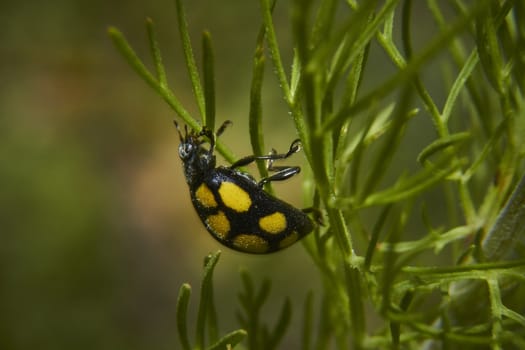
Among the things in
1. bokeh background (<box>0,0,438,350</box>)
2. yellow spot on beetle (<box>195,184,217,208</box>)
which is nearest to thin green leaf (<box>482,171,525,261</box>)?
yellow spot on beetle (<box>195,184,217,208</box>)

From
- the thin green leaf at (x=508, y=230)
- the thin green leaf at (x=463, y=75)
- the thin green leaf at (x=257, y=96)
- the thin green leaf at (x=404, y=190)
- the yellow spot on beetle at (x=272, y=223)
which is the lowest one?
the thin green leaf at (x=508, y=230)

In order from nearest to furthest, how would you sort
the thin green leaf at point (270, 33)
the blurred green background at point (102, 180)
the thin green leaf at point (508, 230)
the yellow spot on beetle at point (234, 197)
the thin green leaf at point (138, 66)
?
1. the thin green leaf at point (138, 66)
2. the thin green leaf at point (270, 33)
3. the thin green leaf at point (508, 230)
4. the yellow spot on beetle at point (234, 197)
5. the blurred green background at point (102, 180)

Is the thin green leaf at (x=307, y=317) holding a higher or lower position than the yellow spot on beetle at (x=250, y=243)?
lower

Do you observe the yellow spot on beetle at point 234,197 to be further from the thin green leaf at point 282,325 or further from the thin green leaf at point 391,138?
the thin green leaf at point 391,138

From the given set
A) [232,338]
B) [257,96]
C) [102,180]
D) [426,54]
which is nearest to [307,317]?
[232,338]

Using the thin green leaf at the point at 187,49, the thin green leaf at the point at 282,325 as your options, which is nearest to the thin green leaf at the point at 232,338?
the thin green leaf at the point at 282,325

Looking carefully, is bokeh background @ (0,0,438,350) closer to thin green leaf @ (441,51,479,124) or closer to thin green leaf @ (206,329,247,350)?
thin green leaf @ (441,51,479,124)

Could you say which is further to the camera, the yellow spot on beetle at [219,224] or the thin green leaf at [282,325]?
the yellow spot on beetle at [219,224]

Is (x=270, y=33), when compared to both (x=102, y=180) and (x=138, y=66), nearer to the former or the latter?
(x=138, y=66)
